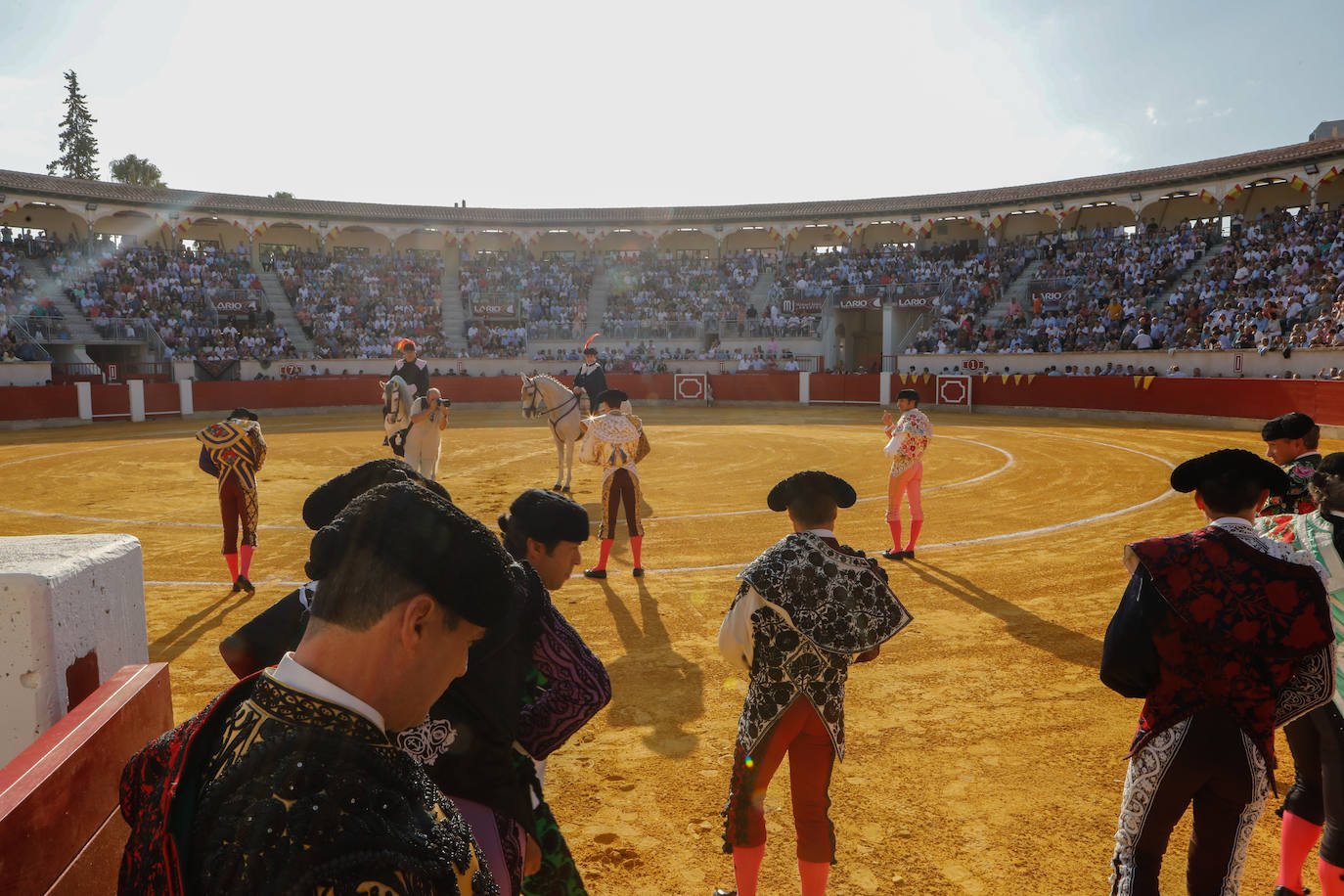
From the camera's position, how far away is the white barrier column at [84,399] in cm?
2423

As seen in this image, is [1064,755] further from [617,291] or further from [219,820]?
[617,291]

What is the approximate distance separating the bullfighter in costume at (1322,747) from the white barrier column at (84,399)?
93.0ft

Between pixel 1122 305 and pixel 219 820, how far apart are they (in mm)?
30076

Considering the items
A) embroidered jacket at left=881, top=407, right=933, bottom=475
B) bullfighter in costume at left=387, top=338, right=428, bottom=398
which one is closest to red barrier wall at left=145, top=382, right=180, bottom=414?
bullfighter in costume at left=387, top=338, right=428, bottom=398

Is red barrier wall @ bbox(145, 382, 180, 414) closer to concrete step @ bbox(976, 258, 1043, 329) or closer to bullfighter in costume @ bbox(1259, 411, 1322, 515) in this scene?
concrete step @ bbox(976, 258, 1043, 329)

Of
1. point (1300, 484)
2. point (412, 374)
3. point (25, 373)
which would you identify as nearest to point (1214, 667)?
Answer: point (1300, 484)

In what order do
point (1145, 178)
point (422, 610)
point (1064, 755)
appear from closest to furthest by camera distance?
point (422, 610)
point (1064, 755)
point (1145, 178)

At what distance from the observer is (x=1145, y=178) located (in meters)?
30.0

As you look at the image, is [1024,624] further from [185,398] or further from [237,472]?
[185,398]

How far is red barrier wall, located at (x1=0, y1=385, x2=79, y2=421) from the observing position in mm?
23141

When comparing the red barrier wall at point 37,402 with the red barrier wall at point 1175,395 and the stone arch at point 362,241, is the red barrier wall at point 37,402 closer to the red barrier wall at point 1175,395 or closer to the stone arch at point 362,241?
the stone arch at point 362,241

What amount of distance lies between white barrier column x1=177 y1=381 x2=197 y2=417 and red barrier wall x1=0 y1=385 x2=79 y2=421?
2610 mm

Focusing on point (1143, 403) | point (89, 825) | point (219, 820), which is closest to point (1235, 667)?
point (219, 820)

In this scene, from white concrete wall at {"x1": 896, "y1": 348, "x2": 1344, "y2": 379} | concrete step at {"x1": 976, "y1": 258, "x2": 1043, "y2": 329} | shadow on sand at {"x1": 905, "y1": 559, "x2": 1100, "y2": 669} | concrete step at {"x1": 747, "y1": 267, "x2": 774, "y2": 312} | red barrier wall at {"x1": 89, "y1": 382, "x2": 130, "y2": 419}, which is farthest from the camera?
concrete step at {"x1": 747, "y1": 267, "x2": 774, "y2": 312}
